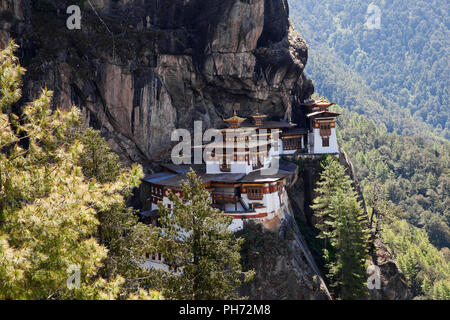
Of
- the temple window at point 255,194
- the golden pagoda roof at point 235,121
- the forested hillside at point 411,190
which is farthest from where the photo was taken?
the forested hillside at point 411,190

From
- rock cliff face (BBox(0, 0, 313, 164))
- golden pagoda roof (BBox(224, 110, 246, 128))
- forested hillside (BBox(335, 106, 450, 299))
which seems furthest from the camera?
forested hillside (BBox(335, 106, 450, 299))

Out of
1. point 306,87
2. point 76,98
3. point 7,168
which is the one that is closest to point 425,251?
point 306,87

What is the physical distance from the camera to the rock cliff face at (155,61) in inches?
1158

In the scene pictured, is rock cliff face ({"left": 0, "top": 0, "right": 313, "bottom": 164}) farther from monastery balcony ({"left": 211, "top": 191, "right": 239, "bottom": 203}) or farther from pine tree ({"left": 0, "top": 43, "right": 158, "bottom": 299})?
pine tree ({"left": 0, "top": 43, "right": 158, "bottom": 299})

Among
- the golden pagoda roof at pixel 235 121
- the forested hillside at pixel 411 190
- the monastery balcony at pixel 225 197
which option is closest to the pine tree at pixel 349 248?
the monastery balcony at pixel 225 197

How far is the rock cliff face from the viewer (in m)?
29.4

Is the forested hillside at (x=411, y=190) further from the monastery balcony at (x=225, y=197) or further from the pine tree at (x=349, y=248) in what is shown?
the monastery balcony at (x=225, y=197)

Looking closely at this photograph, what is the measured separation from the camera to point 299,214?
120 ft

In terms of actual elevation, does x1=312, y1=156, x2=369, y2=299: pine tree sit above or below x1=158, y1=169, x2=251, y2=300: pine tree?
below

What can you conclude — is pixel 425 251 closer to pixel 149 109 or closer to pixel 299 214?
pixel 299 214

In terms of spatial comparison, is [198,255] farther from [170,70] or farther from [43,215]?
[170,70]

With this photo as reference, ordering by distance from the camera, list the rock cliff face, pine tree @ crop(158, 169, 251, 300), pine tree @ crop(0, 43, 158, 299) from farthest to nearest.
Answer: the rock cliff face
pine tree @ crop(158, 169, 251, 300)
pine tree @ crop(0, 43, 158, 299)

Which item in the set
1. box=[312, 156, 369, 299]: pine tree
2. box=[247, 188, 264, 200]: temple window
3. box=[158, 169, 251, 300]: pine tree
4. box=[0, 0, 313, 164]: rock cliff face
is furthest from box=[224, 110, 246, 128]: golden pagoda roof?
box=[158, 169, 251, 300]: pine tree

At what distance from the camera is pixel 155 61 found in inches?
1378
